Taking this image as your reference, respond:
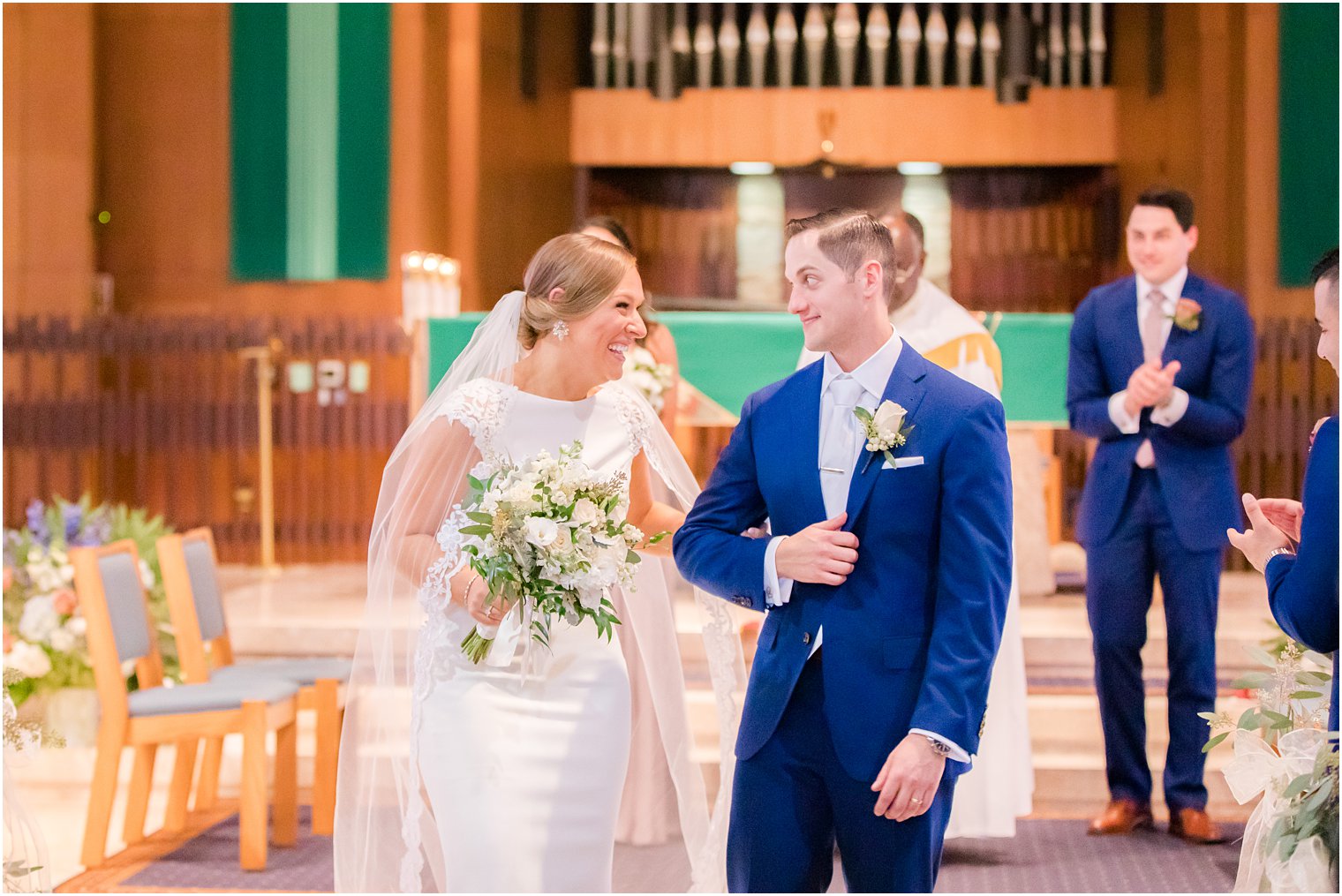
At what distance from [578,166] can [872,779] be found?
30.9 ft

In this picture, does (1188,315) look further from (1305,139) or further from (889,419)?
(1305,139)

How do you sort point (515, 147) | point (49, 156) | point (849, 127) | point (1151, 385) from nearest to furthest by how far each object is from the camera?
point (1151, 385) < point (49, 156) < point (515, 147) < point (849, 127)

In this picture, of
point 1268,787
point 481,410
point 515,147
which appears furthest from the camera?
point 515,147

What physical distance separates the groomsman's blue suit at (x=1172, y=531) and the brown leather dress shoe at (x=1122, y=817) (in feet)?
0.09

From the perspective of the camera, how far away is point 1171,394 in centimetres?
415

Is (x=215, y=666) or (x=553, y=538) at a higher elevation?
(x=553, y=538)

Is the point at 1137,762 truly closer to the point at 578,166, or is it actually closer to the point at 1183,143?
the point at 1183,143

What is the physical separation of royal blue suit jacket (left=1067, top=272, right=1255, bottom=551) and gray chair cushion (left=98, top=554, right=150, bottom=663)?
3.18 meters

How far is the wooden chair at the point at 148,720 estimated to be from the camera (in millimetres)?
4355

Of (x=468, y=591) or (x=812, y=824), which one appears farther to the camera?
(x=468, y=591)

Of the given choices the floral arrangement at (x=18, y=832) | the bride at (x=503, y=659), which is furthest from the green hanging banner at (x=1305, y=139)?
the floral arrangement at (x=18, y=832)

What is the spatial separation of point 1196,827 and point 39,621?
4.24 m

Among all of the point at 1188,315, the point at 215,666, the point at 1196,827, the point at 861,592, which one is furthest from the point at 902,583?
the point at 215,666

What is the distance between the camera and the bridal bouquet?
100 inches
